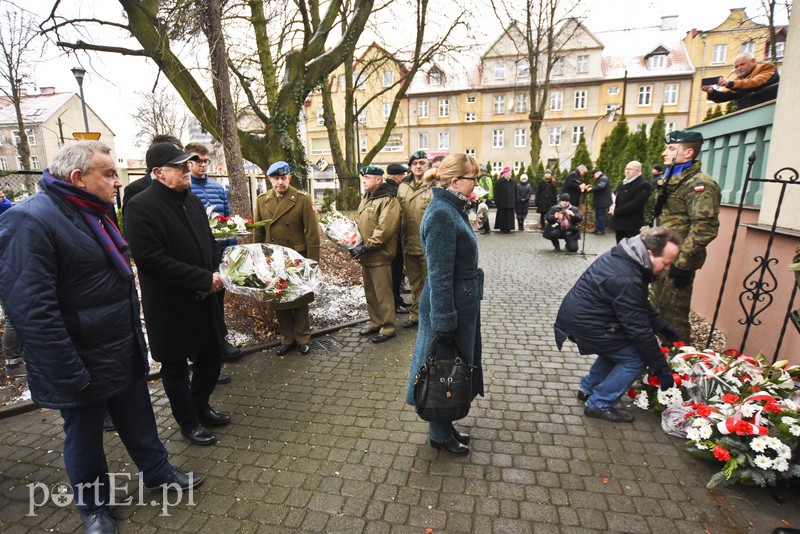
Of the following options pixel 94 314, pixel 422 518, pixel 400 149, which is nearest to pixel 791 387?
pixel 422 518

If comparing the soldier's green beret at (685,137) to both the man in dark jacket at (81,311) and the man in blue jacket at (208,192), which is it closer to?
the man in blue jacket at (208,192)

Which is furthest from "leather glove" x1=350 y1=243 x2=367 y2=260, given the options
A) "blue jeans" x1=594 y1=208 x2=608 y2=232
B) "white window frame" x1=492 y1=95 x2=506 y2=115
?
"white window frame" x1=492 y1=95 x2=506 y2=115

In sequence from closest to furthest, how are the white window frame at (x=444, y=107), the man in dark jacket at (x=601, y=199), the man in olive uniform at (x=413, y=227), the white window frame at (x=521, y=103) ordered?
the man in olive uniform at (x=413, y=227) → the man in dark jacket at (x=601, y=199) → the white window frame at (x=521, y=103) → the white window frame at (x=444, y=107)

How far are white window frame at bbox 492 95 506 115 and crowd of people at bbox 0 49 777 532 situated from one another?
39.7 meters

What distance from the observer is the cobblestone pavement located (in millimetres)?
2480

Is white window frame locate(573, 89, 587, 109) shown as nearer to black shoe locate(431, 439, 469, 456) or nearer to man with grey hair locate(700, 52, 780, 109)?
man with grey hair locate(700, 52, 780, 109)

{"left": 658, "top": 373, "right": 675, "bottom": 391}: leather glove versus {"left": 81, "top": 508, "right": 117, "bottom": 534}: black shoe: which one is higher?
{"left": 658, "top": 373, "right": 675, "bottom": 391}: leather glove

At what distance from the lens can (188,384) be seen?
126 inches

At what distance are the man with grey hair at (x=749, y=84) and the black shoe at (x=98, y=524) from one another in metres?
6.65

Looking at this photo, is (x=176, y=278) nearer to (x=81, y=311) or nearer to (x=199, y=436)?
(x=81, y=311)

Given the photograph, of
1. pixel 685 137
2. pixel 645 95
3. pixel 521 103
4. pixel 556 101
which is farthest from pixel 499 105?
pixel 685 137

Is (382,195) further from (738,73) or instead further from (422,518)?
(738,73)

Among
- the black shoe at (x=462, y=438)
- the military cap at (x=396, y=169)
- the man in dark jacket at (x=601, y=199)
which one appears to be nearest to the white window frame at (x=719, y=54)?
the man in dark jacket at (x=601, y=199)

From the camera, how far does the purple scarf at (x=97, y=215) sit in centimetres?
221
